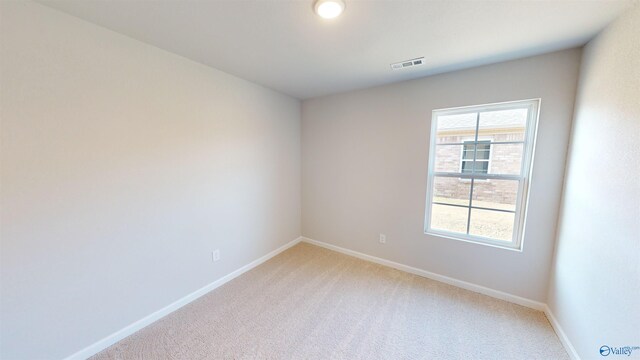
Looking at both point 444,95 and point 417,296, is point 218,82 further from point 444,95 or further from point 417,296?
point 417,296

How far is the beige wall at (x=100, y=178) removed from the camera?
4.29ft

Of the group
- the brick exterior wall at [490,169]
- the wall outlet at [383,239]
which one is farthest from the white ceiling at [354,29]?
the wall outlet at [383,239]

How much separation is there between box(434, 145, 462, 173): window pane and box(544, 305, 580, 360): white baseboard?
4.95 feet

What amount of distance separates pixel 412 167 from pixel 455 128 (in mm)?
624

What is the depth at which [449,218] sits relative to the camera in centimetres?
256

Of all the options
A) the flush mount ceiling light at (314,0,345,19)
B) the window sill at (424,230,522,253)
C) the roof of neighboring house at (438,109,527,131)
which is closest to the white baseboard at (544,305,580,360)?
the window sill at (424,230,522,253)

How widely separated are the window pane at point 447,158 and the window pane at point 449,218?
0.45 metres

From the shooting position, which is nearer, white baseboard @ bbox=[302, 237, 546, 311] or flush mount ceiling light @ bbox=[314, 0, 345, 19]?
flush mount ceiling light @ bbox=[314, 0, 345, 19]

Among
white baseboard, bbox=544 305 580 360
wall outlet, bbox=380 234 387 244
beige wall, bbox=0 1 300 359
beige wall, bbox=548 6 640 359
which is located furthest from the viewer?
wall outlet, bbox=380 234 387 244

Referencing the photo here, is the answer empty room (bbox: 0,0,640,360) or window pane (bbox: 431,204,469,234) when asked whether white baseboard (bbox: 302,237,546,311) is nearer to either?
empty room (bbox: 0,0,640,360)

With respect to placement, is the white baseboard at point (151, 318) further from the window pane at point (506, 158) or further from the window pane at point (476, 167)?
the window pane at point (506, 158)

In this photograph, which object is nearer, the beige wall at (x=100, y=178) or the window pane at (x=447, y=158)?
the beige wall at (x=100, y=178)

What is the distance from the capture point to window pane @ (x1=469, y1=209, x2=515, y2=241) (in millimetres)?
2248

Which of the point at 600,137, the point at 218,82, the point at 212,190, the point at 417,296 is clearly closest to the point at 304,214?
the point at 212,190
